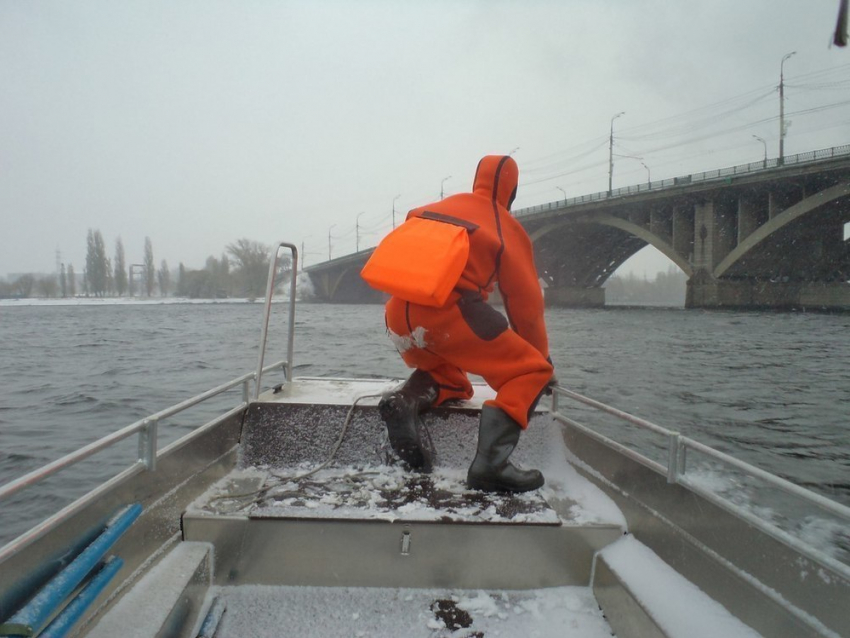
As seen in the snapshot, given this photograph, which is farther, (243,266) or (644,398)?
(243,266)

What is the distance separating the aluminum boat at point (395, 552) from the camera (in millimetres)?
1379

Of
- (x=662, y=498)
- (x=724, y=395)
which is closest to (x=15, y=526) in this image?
(x=662, y=498)

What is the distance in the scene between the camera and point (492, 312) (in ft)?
7.43

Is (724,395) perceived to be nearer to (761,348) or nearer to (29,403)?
(761,348)

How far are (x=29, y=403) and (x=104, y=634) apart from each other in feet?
32.8

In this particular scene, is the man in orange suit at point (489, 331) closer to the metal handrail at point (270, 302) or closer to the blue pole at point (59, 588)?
the metal handrail at point (270, 302)

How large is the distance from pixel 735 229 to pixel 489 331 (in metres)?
35.2

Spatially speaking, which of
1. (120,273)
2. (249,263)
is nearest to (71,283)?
(120,273)

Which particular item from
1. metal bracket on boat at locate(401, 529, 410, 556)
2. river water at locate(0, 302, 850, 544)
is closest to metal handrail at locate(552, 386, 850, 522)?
metal bracket on boat at locate(401, 529, 410, 556)

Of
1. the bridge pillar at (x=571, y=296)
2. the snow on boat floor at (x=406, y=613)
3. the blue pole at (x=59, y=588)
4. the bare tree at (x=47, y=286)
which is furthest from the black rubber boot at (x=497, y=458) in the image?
the bare tree at (x=47, y=286)

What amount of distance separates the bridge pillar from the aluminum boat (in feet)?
136

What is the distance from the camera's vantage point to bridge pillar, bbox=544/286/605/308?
1709 inches

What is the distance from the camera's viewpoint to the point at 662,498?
6.49ft

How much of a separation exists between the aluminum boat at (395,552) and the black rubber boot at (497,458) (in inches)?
2.5
